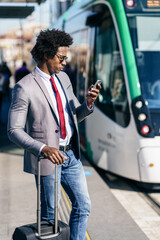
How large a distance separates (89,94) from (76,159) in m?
0.48

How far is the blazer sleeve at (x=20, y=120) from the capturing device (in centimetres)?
302

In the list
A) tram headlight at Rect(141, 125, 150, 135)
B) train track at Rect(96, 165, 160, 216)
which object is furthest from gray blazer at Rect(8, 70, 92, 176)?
tram headlight at Rect(141, 125, 150, 135)

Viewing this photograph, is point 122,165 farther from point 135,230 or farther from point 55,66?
point 55,66

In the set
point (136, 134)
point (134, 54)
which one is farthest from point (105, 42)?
point (136, 134)

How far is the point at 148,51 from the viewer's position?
6609mm

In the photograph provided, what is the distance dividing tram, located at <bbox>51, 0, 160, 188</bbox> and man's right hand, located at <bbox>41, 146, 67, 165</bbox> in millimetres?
3410

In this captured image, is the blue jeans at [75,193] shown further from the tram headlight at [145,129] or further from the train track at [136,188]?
the tram headlight at [145,129]

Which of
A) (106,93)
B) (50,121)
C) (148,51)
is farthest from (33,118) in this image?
(106,93)

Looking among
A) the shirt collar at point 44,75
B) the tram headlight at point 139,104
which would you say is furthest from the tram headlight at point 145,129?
the shirt collar at point 44,75

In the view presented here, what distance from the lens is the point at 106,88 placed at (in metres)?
7.21

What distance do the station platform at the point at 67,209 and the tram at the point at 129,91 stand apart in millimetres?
555

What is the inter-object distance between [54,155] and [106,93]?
173 inches

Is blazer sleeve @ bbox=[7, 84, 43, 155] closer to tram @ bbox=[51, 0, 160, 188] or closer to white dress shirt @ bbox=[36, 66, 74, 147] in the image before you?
white dress shirt @ bbox=[36, 66, 74, 147]

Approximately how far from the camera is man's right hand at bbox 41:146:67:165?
2.88 metres
